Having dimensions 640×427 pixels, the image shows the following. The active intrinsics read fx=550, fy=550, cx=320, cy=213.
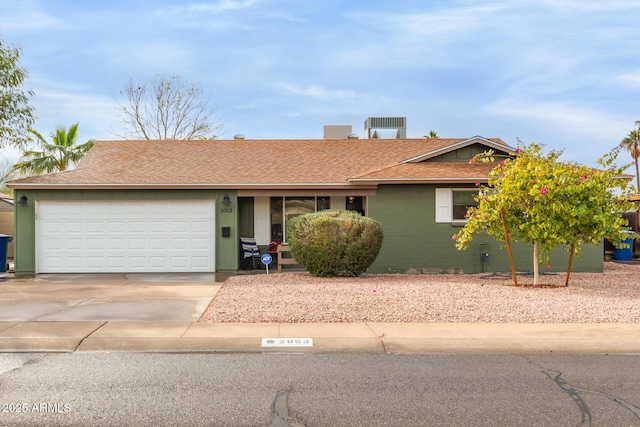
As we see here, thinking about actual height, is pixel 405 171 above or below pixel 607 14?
A: below

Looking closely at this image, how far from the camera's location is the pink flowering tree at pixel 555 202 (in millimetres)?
11320

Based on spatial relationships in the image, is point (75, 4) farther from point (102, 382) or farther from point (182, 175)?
point (102, 382)

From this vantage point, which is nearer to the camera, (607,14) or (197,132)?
(607,14)

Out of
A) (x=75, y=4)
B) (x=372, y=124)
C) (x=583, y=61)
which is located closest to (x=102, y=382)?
(x=75, y=4)

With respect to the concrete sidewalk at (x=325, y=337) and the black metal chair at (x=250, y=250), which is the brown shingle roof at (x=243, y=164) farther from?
the concrete sidewalk at (x=325, y=337)

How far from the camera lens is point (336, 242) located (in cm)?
1323

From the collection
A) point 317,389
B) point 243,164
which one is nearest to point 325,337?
point 317,389

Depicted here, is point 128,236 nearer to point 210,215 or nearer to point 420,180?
point 210,215

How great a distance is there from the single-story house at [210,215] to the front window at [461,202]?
0.09ft

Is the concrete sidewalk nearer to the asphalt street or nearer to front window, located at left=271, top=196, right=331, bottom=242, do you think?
the asphalt street

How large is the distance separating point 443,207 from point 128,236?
29.4 ft

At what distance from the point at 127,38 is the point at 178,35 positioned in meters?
1.81

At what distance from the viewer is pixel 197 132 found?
33781 millimetres

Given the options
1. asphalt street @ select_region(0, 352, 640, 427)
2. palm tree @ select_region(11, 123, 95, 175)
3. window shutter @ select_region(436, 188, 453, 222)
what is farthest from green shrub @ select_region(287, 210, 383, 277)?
palm tree @ select_region(11, 123, 95, 175)
